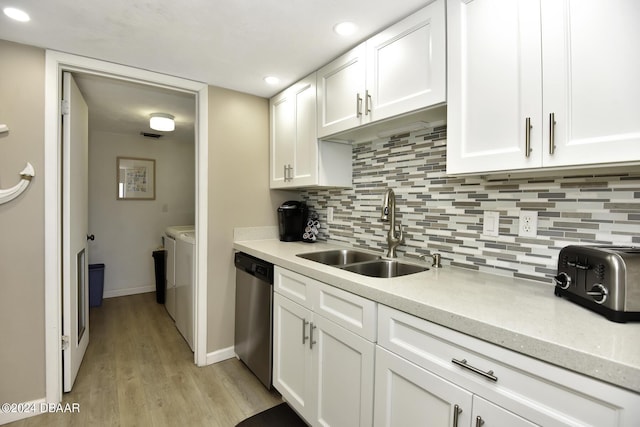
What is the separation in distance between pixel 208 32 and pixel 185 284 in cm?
201

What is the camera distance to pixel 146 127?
12.1 ft

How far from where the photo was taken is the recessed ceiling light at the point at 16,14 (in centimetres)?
144

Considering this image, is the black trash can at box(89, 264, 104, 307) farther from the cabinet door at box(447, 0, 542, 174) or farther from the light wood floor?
the cabinet door at box(447, 0, 542, 174)

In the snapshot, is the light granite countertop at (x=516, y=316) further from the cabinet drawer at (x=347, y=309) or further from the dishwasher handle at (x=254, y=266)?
the dishwasher handle at (x=254, y=266)

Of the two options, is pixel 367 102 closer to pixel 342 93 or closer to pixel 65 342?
pixel 342 93

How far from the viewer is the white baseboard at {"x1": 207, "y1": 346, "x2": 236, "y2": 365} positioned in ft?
7.86

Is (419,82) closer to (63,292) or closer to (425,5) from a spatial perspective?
(425,5)

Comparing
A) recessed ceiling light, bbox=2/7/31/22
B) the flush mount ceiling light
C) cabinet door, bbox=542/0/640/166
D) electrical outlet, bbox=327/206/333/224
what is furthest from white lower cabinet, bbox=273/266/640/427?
the flush mount ceiling light

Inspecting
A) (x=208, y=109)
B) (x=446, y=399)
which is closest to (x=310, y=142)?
(x=208, y=109)

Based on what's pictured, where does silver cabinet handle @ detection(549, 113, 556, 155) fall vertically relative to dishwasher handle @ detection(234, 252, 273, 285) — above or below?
above

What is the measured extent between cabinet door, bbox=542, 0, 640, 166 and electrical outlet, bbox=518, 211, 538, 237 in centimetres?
35

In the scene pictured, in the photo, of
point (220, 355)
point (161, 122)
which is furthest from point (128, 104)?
point (220, 355)

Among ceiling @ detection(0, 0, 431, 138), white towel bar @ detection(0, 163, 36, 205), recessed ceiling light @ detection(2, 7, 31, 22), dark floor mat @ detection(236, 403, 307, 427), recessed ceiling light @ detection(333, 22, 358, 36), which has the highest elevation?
ceiling @ detection(0, 0, 431, 138)

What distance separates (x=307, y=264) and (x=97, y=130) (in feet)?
12.2
